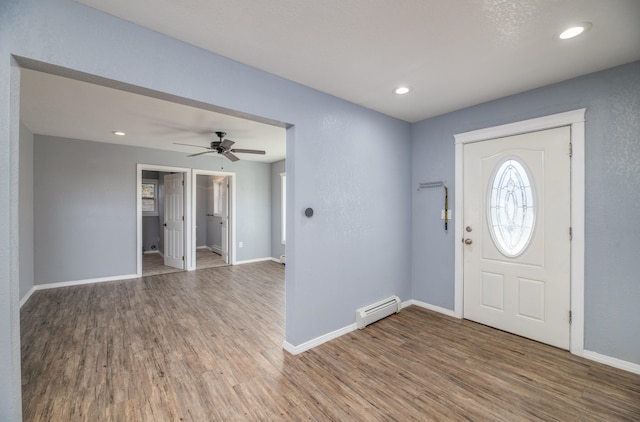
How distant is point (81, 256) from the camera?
187 inches

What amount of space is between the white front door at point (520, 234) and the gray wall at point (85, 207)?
5587 mm

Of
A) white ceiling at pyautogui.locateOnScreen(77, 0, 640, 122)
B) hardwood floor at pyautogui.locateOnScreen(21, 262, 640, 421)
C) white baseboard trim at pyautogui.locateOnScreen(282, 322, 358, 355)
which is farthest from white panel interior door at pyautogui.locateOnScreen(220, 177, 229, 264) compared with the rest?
white ceiling at pyautogui.locateOnScreen(77, 0, 640, 122)

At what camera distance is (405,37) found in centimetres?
189

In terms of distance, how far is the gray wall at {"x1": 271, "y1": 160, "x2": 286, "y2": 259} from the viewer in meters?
6.69

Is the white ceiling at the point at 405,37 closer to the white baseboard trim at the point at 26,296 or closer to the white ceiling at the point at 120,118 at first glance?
the white ceiling at the point at 120,118

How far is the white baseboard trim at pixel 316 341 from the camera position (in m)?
2.56

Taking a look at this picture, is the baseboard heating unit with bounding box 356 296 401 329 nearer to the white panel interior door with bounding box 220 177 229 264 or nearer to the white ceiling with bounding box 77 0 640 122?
the white ceiling with bounding box 77 0 640 122

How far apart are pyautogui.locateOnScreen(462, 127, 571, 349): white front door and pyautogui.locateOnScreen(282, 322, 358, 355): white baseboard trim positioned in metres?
1.49

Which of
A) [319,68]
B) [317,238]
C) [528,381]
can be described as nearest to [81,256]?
[317,238]

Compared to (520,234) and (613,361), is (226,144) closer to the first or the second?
(520,234)

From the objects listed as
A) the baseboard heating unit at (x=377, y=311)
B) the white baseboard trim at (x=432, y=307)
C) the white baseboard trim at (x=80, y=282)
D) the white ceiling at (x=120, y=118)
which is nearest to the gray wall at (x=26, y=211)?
the white baseboard trim at (x=80, y=282)

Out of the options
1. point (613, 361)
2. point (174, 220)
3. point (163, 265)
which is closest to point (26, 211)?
point (174, 220)

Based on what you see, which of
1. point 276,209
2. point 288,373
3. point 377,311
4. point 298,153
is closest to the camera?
point 288,373

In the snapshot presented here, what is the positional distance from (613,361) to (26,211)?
721 cm
